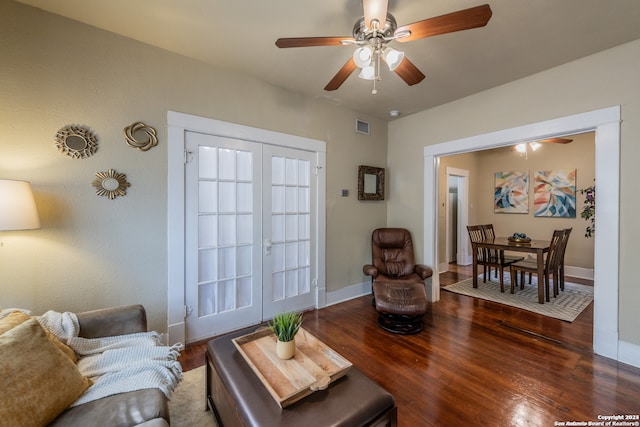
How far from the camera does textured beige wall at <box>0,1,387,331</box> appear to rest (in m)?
1.83

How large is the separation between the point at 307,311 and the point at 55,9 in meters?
3.64

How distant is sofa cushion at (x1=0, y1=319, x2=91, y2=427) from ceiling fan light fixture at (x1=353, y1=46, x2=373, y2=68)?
7.67 feet

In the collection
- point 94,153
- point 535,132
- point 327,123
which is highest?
point 327,123

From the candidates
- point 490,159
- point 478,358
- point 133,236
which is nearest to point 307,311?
point 478,358

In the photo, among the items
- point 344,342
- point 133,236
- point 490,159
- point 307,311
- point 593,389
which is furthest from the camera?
point 490,159

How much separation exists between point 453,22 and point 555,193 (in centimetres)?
531

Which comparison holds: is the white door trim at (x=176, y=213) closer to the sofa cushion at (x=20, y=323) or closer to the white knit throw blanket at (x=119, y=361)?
the white knit throw blanket at (x=119, y=361)

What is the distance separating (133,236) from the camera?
223 centimetres

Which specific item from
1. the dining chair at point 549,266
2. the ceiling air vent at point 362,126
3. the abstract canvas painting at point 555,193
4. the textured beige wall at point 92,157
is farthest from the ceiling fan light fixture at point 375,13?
the abstract canvas painting at point 555,193

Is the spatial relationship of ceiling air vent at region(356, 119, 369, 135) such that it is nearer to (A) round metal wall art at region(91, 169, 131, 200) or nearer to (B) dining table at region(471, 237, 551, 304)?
(B) dining table at region(471, 237, 551, 304)

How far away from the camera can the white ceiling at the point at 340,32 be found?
1818mm

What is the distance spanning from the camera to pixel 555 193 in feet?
16.4

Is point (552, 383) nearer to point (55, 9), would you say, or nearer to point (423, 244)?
point (423, 244)

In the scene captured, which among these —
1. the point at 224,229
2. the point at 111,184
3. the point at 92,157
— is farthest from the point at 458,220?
the point at 92,157
